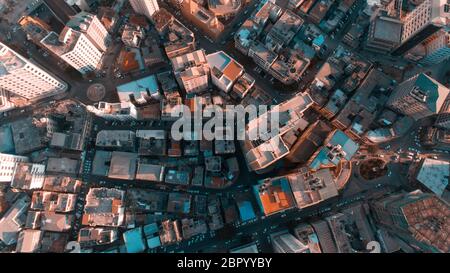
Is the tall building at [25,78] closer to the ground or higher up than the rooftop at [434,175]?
closer to the ground

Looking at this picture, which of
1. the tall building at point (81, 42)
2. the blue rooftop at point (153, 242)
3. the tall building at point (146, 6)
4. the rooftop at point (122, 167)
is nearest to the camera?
the tall building at point (81, 42)

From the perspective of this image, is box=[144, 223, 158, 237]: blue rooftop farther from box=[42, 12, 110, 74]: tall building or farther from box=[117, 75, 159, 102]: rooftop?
box=[42, 12, 110, 74]: tall building

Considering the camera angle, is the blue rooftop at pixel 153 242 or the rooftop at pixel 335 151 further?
the blue rooftop at pixel 153 242

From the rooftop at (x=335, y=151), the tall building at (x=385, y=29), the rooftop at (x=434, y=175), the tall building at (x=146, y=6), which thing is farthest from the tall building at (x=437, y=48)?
the tall building at (x=146, y=6)

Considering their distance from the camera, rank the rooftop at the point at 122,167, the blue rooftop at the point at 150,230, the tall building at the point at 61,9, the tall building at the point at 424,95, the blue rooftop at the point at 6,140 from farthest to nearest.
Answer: the tall building at the point at 61,9 < the blue rooftop at the point at 6,140 < the rooftop at the point at 122,167 < the blue rooftop at the point at 150,230 < the tall building at the point at 424,95

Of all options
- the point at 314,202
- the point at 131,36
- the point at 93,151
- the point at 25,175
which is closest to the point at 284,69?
the point at 314,202

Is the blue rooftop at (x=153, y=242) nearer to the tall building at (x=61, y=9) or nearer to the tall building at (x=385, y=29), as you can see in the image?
the tall building at (x=61, y=9)

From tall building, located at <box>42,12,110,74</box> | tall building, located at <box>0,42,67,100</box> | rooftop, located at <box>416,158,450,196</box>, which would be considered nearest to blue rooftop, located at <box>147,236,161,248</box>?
tall building, located at <box>0,42,67,100</box>

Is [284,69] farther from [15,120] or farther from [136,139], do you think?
[15,120]
